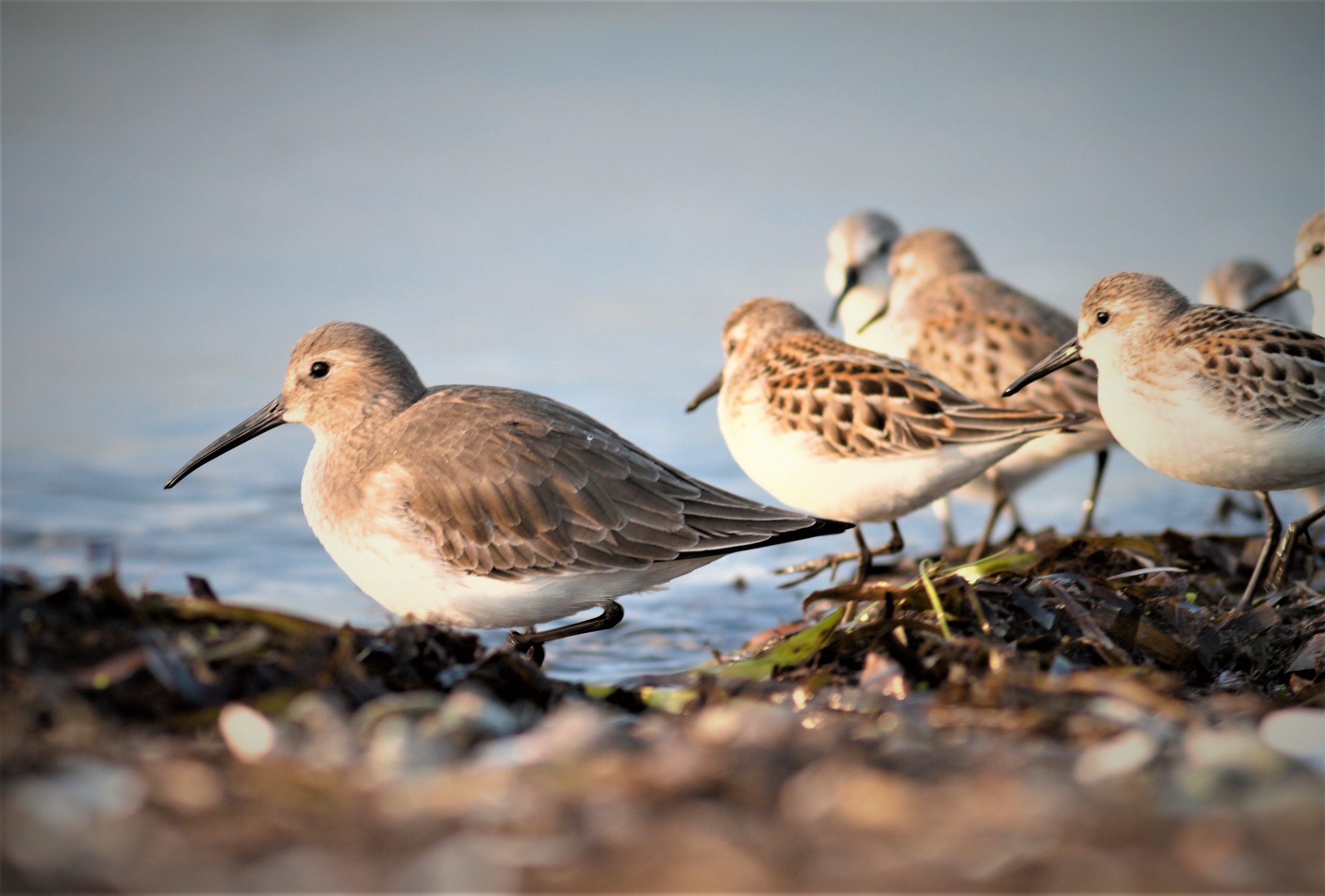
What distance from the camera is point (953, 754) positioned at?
8.74ft

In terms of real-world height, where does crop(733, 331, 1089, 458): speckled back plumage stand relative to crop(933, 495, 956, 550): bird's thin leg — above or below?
above

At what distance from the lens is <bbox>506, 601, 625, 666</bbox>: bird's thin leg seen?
465 cm

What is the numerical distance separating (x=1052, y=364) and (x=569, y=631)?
2.35 m

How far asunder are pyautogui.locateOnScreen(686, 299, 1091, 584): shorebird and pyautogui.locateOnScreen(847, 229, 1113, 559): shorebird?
1.07m

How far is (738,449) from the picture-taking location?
5.89 meters

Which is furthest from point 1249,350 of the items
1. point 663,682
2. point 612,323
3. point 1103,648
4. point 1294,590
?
point 612,323

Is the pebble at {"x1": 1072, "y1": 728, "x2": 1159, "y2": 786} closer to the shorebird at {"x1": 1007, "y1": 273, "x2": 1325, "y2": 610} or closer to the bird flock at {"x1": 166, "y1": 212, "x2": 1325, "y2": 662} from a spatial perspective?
the bird flock at {"x1": 166, "y1": 212, "x2": 1325, "y2": 662}

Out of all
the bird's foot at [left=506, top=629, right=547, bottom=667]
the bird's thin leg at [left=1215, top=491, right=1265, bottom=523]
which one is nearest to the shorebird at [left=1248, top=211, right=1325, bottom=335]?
the bird's thin leg at [left=1215, top=491, right=1265, bottom=523]

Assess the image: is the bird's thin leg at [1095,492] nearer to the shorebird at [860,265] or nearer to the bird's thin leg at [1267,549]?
the bird's thin leg at [1267,549]

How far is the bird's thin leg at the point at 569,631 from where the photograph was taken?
465 centimetres

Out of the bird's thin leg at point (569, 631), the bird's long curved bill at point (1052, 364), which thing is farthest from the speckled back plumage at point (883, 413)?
the bird's thin leg at point (569, 631)

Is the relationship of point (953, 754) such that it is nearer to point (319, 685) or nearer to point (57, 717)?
point (319, 685)

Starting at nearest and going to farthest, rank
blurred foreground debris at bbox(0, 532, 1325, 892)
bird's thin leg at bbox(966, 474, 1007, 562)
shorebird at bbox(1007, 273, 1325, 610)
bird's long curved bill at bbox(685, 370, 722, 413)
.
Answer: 1. blurred foreground debris at bbox(0, 532, 1325, 892)
2. shorebird at bbox(1007, 273, 1325, 610)
3. bird's long curved bill at bbox(685, 370, 722, 413)
4. bird's thin leg at bbox(966, 474, 1007, 562)

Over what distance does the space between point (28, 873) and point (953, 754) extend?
5.34ft
